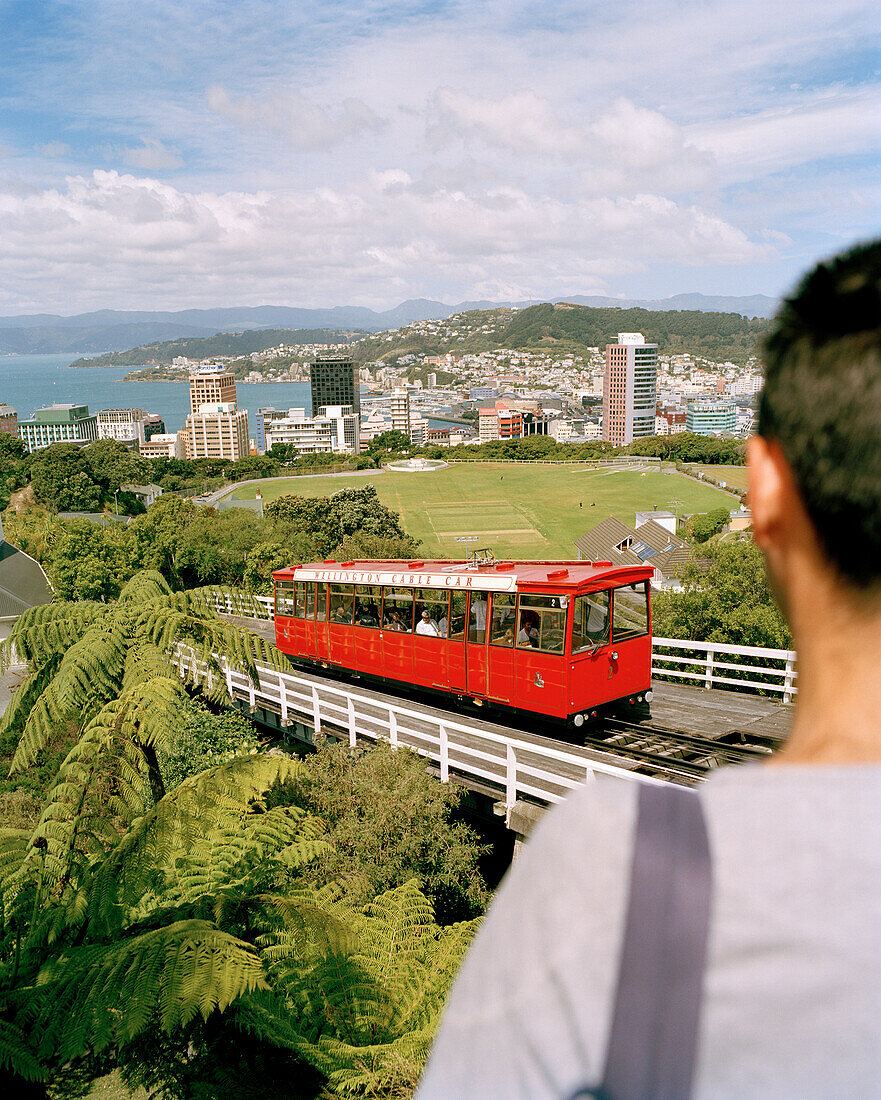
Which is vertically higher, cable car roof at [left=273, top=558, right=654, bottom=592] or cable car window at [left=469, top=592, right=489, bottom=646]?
cable car roof at [left=273, top=558, right=654, bottom=592]

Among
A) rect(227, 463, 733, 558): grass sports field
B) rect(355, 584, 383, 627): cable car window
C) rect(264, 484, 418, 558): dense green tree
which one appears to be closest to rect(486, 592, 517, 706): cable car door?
rect(355, 584, 383, 627): cable car window

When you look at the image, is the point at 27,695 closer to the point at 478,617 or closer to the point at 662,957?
the point at 478,617

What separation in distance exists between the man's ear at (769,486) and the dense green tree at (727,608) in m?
17.8

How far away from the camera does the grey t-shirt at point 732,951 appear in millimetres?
676

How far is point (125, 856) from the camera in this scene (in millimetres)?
6734

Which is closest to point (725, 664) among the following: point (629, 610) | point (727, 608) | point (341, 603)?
point (629, 610)

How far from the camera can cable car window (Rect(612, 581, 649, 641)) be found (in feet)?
41.8

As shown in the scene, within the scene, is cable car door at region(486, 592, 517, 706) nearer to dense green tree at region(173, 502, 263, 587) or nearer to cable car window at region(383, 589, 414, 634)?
cable car window at region(383, 589, 414, 634)

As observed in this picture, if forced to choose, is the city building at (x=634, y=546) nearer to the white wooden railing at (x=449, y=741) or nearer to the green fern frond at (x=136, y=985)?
the white wooden railing at (x=449, y=741)

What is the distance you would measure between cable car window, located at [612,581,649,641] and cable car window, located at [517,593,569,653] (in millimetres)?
1053

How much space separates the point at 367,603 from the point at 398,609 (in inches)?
45.7

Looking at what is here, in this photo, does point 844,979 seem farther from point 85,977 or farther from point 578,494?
point 578,494

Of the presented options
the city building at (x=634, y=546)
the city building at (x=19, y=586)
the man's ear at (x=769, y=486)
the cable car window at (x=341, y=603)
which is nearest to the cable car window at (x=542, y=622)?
the cable car window at (x=341, y=603)

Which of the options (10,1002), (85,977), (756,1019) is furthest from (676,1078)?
(10,1002)
